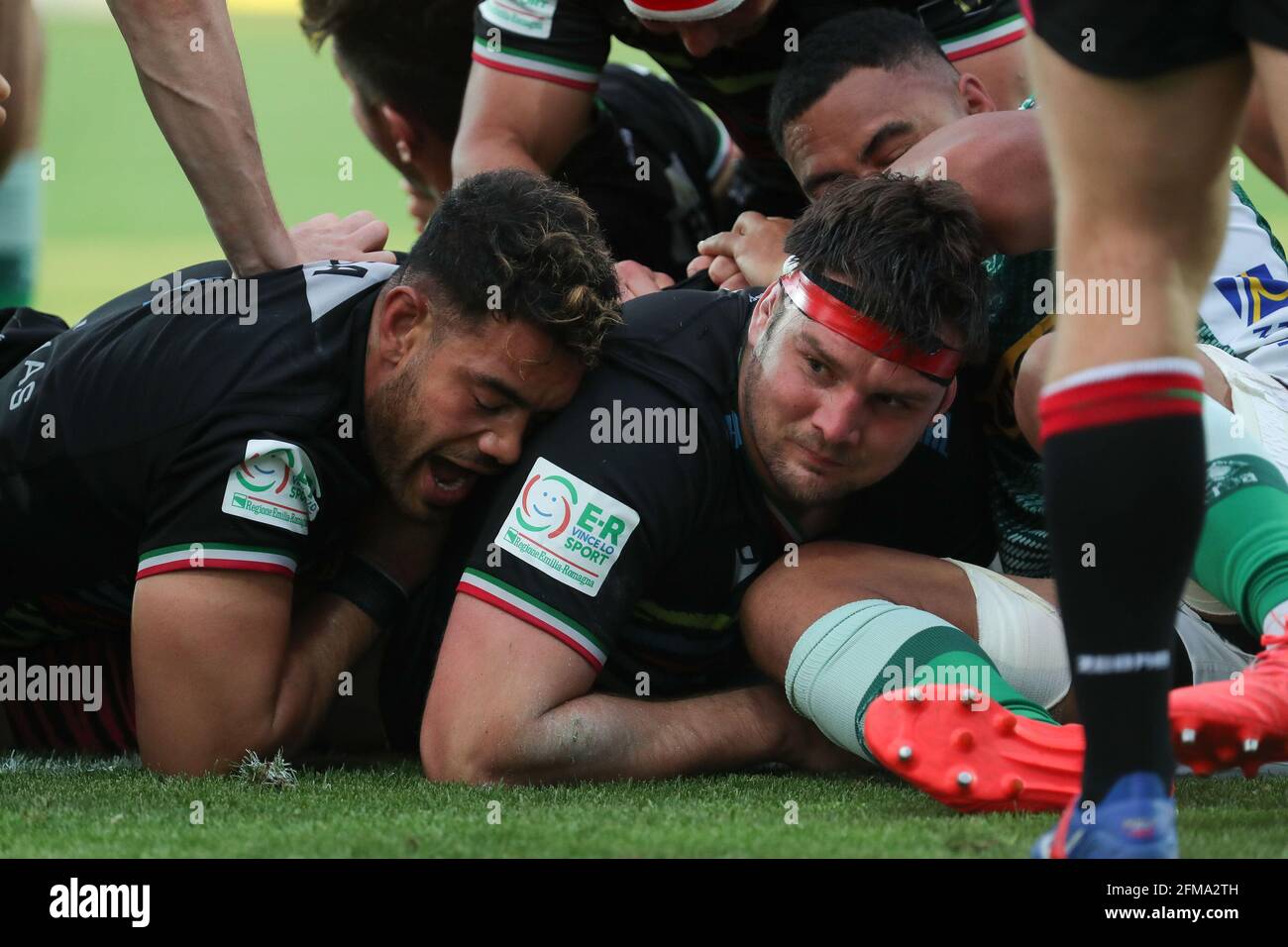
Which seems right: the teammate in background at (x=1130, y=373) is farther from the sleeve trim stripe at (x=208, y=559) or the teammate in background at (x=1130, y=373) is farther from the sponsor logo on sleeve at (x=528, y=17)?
the sponsor logo on sleeve at (x=528, y=17)

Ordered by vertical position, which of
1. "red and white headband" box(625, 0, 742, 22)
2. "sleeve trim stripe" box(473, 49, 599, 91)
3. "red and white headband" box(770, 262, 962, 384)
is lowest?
"red and white headband" box(770, 262, 962, 384)

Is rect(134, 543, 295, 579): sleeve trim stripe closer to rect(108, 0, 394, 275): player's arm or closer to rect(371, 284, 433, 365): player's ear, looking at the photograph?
rect(371, 284, 433, 365): player's ear

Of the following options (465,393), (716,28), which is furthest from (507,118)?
(465,393)

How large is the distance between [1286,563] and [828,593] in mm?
692

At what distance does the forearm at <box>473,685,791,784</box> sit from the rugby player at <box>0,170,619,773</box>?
43 cm

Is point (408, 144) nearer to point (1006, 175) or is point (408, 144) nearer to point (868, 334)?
point (1006, 175)

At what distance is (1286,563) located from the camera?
2.33m

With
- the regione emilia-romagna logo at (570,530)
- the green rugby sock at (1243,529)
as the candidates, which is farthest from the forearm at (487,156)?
the green rugby sock at (1243,529)

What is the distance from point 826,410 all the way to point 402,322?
721 mm

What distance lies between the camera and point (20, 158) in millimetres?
3990

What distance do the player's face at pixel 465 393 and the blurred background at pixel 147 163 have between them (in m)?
7.08

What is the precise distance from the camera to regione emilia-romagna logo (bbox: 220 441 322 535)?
2566mm

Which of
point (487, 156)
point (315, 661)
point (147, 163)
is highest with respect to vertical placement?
point (487, 156)

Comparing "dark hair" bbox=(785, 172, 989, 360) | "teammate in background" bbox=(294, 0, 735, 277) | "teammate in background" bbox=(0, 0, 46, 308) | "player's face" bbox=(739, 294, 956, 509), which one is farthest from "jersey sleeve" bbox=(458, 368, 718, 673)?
"teammate in background" bbox=(0, 0, 46, 308)
